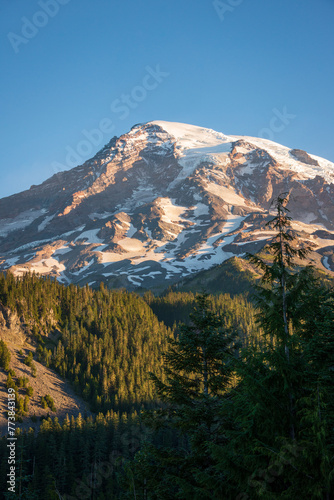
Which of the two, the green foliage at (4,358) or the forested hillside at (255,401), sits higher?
the forested hillside at (255,401)

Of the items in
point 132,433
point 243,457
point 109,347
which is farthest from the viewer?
point 109,347

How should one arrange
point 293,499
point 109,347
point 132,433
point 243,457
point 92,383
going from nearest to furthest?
1. point 293,499
2. point 243,457
3. point 132,433
4. point 92,383
5. point 109,347

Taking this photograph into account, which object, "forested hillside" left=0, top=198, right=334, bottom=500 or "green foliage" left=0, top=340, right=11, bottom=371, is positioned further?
"green foliage" left=0, top=340, right=11, bottom=371

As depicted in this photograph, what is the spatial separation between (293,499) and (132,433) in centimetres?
8602

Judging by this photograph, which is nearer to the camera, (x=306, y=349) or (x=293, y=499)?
(x=293, y=499)

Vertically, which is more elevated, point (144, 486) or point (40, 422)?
point (144, 486)

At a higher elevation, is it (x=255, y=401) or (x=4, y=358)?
(x=255, y=401)

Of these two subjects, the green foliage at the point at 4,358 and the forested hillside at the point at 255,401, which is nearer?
the forested hillside at the point at 255,401

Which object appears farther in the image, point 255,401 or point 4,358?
point 4,358

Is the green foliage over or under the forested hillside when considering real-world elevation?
under

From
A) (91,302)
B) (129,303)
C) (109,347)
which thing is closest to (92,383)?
(109,347)

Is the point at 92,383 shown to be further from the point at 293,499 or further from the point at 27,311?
the point at 293,499

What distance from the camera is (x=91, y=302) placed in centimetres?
16312

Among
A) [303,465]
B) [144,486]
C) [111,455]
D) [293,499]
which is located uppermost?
[303,465]
